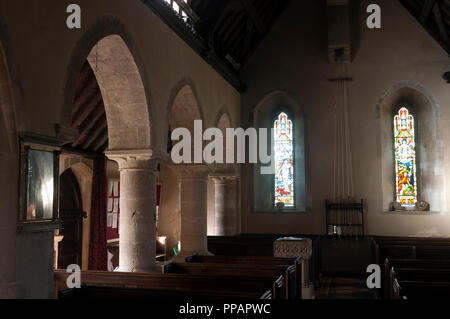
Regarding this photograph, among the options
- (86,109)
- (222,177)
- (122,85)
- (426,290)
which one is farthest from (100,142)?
(426,290)

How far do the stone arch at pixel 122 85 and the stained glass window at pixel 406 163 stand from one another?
303 inches

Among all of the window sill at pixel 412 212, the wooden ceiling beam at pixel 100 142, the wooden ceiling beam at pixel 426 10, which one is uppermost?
the wooden ceiling beam at pixel 426 10

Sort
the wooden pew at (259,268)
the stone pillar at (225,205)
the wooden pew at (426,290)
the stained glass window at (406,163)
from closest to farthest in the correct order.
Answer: the wooden pew at (426,290)
the wooden pew at (259,268)
the stone pillar at (225,205)
the stained glass window at (406,163)

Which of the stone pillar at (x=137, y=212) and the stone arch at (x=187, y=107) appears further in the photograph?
the stone arch at (x=187, y=107)

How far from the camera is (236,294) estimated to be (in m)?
4.78

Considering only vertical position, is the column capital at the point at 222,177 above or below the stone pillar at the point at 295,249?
above

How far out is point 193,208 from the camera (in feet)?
30.7

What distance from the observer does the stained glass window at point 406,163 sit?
483 inches

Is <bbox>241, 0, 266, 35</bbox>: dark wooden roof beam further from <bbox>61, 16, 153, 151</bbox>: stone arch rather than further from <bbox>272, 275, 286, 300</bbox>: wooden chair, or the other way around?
<bbox>272, 275, 286, 300</bbox>: wooden chair

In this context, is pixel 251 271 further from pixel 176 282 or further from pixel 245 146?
pixel 245 146

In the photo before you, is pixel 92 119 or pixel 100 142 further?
pixel 100 142

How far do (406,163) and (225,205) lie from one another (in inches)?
181

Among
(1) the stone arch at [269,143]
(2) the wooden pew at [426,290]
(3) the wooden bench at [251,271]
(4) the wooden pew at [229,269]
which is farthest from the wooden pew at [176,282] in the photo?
(1) the stone arch at [269,143]

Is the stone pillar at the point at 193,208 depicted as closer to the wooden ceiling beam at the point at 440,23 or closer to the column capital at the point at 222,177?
the column capital at the point at 222,177
